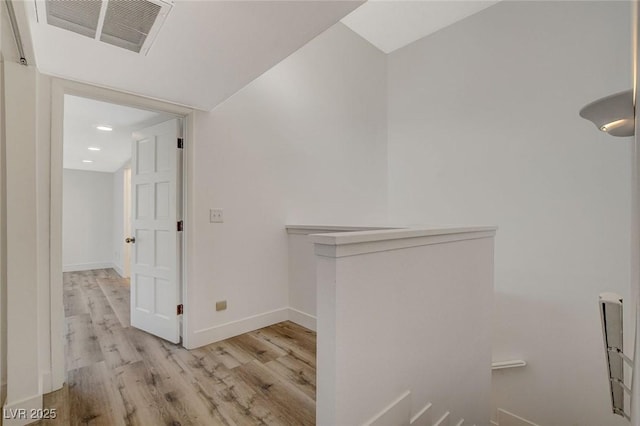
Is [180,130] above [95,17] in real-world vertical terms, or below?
below

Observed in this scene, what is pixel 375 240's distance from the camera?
1.12m

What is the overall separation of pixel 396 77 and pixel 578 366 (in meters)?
4.22

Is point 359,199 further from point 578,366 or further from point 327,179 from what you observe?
point 578,366

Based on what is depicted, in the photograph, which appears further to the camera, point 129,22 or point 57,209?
point 57,209

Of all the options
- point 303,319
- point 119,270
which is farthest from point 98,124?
point 119,270

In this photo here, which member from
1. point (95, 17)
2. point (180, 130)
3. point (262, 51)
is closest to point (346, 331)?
point (262, 51)

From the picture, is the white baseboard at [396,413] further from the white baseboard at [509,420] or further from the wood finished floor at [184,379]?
the white baseboard at [509,420]

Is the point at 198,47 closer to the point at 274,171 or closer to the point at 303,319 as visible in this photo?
the point at 274,171

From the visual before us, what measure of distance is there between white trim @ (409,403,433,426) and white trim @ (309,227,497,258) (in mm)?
856

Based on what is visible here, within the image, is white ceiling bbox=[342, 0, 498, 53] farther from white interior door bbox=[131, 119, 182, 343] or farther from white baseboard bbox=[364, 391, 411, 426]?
white baseboard bbox=[364, 391, 411, 426]

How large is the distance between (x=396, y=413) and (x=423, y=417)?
0.28m

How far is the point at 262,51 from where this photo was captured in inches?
59.5

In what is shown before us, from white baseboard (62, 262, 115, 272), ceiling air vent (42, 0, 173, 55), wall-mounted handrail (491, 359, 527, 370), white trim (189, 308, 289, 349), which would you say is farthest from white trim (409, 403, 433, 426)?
white baseboard (62, 262, 115, 272)

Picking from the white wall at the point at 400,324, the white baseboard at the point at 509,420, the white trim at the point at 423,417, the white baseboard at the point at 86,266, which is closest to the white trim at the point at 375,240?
the white wall at the point at 400,324
